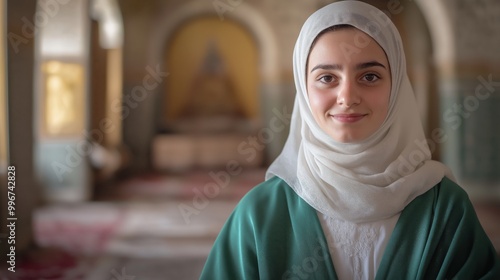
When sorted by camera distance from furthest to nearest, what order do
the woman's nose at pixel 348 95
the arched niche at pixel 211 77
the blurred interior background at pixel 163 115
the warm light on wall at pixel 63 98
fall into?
the arched niche at pixel 211 77 < the warm light on wall at pixel 63 98 < the blurred interior background at pixel 163 115 < the woman's nose at pixel 348 95

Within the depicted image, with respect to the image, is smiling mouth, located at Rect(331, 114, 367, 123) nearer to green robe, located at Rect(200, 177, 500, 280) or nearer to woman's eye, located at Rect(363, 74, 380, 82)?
woman's eye, located at Rect(363, 74, 380, 82)

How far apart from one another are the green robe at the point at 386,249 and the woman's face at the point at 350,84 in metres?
0.21

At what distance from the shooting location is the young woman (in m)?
1.03

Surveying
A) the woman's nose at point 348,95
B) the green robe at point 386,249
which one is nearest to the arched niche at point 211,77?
the green robe at point 386,249

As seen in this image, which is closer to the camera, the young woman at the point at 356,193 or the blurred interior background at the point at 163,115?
the young woman at the point at 356,193

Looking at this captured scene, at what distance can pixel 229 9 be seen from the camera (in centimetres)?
897

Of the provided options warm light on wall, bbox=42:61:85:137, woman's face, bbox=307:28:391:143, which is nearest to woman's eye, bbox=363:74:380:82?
woman's face, bbox=307:28:391:143

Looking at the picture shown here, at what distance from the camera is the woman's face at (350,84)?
1.02 metres

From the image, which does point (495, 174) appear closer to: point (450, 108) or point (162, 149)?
point (450, 108)

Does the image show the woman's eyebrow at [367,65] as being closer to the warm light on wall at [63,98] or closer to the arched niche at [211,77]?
the warm light on wall at [63,98]

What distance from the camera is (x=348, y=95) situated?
3.30 ft

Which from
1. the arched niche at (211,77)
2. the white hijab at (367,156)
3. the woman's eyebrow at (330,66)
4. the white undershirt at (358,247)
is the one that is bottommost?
the white undershirt at (358,247)

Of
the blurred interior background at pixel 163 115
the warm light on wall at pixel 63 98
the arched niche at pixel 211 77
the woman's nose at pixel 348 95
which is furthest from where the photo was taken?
the arched niche at pixel 211 77

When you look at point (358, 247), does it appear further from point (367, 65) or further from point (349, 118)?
point (367, 65)
